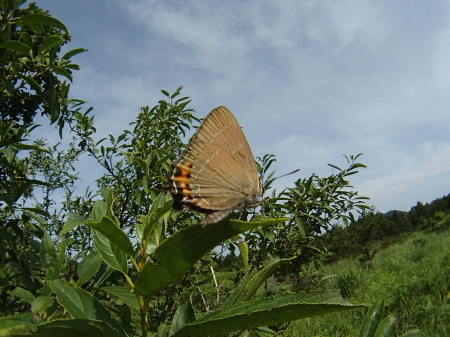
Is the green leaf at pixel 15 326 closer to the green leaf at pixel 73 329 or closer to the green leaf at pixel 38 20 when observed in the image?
the green leaf at pixel 73 329

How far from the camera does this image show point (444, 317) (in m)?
5.48

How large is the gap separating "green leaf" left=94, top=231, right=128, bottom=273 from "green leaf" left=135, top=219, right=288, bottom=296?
29 centimetres

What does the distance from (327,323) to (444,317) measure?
5.94ft

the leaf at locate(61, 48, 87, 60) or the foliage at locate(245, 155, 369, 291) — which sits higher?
the leaf at locate(61, 48, 87, 60)

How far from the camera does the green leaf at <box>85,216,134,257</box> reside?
0.93 meters

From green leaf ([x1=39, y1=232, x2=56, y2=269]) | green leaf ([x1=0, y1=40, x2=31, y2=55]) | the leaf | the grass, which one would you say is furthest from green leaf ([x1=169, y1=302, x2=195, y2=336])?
the grass

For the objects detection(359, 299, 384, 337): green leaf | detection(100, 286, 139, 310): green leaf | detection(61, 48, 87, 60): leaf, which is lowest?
detection(359, 299, 384, 337): green leaf

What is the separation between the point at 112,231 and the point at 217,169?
0.86m

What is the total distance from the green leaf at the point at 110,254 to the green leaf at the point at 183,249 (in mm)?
291

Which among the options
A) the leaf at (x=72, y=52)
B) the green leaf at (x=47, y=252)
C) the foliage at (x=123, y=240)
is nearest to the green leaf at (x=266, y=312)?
the foliage at (x=123, y=240)

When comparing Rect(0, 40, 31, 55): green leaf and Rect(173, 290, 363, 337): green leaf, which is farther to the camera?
Rect(0, 40, 31, 55): green leaf

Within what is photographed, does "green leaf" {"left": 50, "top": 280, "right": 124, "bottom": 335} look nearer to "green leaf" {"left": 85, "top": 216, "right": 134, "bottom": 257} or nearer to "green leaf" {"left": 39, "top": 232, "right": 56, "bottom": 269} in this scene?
"green leaf" {"left": 85, "top": 216, "right": 134, "bottom": 257}

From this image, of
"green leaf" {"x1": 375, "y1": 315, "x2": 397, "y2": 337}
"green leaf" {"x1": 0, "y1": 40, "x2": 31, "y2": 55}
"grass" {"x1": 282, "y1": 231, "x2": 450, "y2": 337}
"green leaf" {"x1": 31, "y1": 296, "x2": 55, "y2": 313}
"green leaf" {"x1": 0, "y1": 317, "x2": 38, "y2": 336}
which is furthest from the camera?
"grass" {"x1": 282, "y1": 231, "x2": 450, "y2": 337}

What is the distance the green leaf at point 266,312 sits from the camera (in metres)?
0.86
